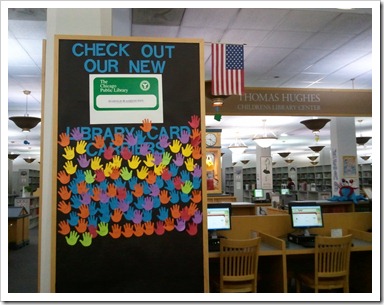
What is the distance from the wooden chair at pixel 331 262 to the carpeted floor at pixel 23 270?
11.9 ft

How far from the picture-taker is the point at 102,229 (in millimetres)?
2188

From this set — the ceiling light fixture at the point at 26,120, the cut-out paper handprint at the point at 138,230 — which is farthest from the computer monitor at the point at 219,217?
the ceiling light fixture at the point at 26,120

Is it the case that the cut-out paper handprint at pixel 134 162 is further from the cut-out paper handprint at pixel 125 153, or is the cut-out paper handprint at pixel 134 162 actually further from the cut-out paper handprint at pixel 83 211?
the cut-out paper handprint at pixel 83 211

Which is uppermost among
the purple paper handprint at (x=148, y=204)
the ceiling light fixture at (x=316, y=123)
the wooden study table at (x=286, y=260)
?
the ceiling light fixture at (x=316, y=123)

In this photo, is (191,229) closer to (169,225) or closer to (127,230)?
(169,225)

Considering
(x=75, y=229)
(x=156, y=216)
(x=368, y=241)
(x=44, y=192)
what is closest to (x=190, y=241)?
(x=156, y=216)

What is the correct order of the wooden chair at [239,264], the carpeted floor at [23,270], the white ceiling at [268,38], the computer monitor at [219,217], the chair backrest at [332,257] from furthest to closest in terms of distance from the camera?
the carpeted floor at [23,270]
the computer monitor at [219,217]
the white ceiling at [268,38]
the chair backrest at [332,257]
the wooden chair at [239,264]

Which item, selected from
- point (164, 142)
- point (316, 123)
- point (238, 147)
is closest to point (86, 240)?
point (164, 142)

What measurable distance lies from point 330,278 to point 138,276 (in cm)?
267

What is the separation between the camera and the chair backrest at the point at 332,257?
151 inches

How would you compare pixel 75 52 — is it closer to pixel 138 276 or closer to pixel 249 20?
pixel 138 276

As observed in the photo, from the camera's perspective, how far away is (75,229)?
2.17 metres

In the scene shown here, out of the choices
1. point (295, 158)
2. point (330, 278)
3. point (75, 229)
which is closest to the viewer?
point (75, 229)

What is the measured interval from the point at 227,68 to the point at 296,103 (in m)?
3.20
